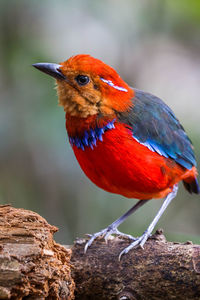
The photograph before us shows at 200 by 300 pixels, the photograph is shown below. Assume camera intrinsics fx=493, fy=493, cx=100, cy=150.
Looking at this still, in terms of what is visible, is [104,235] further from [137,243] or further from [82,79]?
[82,79]

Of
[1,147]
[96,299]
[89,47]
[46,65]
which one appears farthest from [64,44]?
[96,299]

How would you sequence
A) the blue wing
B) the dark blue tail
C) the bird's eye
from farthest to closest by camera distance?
1. the dark blue tail
2. the blue wing
3. the bird's eye

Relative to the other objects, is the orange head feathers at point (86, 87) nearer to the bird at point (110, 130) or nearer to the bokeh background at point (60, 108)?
the bird at point (110, 130)

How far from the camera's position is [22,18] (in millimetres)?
6812

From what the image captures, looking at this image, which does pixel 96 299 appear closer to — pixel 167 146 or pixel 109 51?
pixel 167 146

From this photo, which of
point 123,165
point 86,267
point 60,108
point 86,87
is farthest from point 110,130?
point 60,108

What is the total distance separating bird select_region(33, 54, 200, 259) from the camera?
4.34 m

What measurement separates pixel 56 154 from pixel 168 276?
2.83 metres

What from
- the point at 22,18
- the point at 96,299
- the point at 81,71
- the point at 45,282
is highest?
the point at 22,18

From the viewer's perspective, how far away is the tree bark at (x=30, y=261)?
3113 millimetres

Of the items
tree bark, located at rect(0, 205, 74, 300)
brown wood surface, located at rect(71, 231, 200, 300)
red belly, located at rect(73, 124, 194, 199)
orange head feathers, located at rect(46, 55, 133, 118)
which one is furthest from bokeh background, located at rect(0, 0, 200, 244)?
tree bark, located at rect(0, 205, 74, 300)

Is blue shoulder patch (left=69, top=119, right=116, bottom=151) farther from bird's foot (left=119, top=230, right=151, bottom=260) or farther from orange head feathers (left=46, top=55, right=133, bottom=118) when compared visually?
bird's foot (left=119, top=230, right=151, bottom=260)

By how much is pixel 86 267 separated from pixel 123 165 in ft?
3.13

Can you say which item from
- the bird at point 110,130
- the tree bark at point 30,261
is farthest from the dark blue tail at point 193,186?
the tree bark at point 30,261
